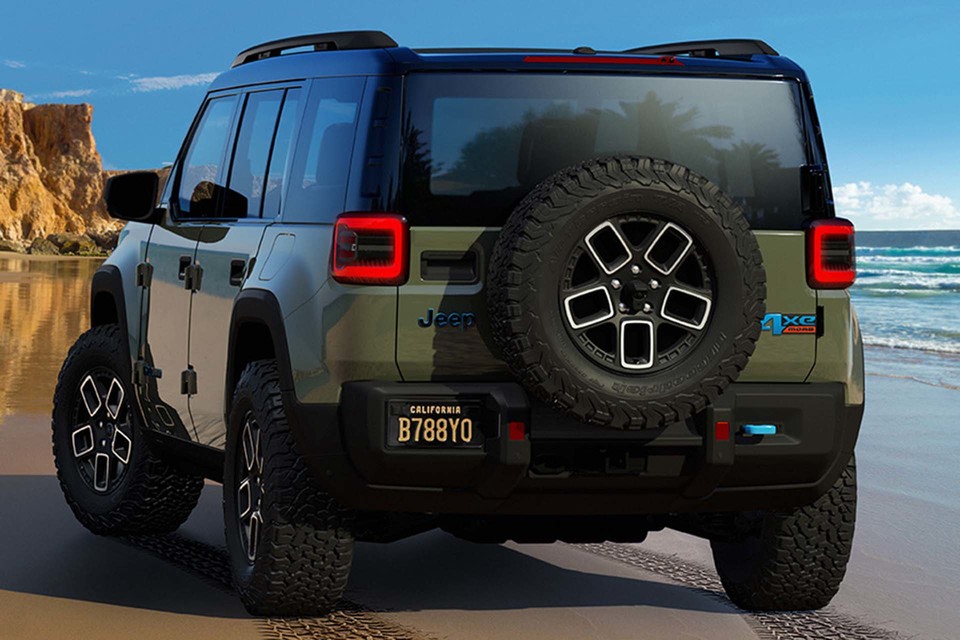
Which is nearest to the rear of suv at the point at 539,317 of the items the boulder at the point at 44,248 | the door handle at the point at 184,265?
the door handle at the point at 184,265

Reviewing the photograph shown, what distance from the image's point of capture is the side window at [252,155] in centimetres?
556

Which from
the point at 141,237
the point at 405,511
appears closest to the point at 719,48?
the point at 405,511

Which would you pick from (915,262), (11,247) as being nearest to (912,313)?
(915,262)

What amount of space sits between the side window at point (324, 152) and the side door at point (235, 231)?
0.12 metres

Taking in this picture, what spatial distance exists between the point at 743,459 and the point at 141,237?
3085 millimetres

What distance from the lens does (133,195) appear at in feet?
21.2

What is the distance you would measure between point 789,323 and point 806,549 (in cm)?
89

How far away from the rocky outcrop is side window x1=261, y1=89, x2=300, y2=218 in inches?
3518

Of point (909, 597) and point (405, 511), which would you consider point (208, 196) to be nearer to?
point (405, 511)

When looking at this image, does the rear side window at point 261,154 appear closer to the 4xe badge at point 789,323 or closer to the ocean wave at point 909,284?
the 4xe badge at point 789,323

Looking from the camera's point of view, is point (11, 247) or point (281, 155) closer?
point (281, 155)

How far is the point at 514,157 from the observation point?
475 cm

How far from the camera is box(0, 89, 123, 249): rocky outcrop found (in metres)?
94.6

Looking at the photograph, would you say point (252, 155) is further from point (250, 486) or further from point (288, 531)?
point (288, 531)
